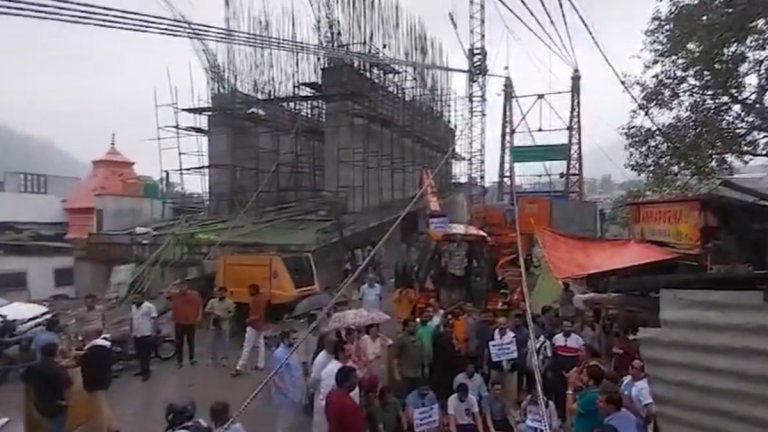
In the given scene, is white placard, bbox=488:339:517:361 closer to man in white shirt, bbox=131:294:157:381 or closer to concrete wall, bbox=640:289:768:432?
man in white shirt, bbox=131:294:157:381

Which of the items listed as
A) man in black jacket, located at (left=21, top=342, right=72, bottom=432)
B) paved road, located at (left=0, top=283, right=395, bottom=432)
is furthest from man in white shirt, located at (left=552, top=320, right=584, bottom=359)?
man in black jacket, located at (left=21, top=342, right=72, bottom=432)

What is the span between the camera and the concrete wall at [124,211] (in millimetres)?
25594

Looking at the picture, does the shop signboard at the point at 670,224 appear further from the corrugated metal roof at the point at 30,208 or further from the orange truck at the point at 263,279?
the corrugated metal roof at the point at 30,208

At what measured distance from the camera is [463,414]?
777 centimetres

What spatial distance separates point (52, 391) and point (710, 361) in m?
4.73

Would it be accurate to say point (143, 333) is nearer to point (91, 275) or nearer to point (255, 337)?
point (255, 337)

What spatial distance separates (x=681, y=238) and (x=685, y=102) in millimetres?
5020

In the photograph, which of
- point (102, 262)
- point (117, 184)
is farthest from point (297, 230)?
point (117, 184)

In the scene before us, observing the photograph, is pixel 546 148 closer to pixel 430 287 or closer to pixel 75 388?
pixel 430 287

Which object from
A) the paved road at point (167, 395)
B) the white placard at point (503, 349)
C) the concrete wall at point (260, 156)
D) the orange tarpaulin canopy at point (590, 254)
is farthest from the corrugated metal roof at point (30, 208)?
the orange tarpaulin canopy at point (590, 254)

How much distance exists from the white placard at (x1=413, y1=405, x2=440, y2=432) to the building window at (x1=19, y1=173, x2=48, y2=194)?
27.8m

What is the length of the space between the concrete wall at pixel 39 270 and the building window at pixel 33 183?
36.5 ft

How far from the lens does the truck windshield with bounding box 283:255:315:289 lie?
15141 millimetres

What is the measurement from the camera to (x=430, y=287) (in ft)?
52.3
